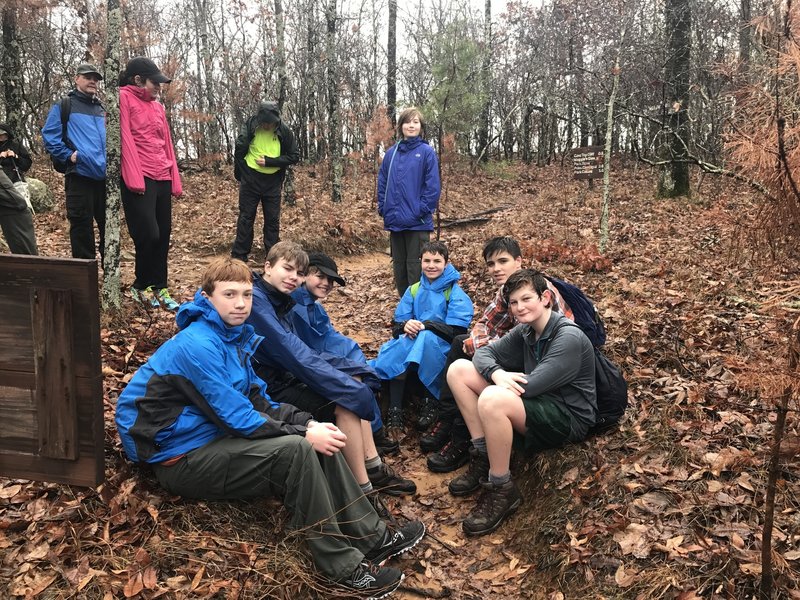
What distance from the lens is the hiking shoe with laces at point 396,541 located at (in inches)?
137

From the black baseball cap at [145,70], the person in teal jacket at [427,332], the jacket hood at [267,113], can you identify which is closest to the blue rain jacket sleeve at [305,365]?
the person in teal jacket at [427,332]

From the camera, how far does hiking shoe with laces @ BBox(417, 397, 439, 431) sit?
203 inches

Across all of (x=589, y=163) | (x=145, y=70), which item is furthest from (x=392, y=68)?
(x=145, y=70)

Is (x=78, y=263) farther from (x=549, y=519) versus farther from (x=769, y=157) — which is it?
(x=549, y=519)

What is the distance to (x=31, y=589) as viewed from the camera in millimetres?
2613

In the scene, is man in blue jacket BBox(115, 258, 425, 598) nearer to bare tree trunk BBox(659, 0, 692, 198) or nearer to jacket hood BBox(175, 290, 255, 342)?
jacket hood BBox(175, 290, 255, 342)

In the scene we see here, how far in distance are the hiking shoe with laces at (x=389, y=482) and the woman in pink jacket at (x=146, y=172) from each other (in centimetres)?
331

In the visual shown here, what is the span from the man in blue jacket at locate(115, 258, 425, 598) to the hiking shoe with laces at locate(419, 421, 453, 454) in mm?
1625

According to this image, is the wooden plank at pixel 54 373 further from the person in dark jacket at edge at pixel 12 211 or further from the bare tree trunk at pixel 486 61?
the bare tree trunk at pixel 486 61

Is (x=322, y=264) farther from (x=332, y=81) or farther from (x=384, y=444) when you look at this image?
(x=332, y=81)

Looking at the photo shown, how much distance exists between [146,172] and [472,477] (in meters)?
4.53

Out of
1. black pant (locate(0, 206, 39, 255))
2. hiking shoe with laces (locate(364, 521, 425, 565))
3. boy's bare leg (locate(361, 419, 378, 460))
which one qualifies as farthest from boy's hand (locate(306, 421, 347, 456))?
black pant (locate(0, 206, 39, 255))

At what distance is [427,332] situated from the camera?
5.12 m

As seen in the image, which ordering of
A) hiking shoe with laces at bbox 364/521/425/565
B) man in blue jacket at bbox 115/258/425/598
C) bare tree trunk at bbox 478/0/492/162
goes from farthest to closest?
bare tree trunk at bbox 478/0/492/162 → hiking shoe with laces at bbox 364/521/425/565 → man in blue jacket at bbox 115/258/425/598
